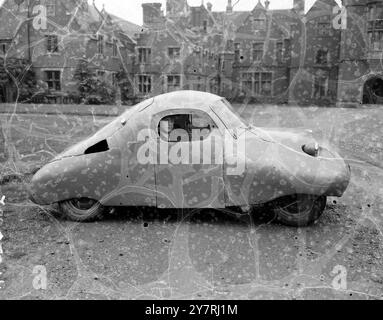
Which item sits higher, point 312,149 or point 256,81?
point 256,81

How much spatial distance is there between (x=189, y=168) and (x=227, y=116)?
0.95 meters

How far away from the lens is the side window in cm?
507

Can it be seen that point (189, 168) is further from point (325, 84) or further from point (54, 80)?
point (325, 84)

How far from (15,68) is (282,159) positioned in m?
26.3

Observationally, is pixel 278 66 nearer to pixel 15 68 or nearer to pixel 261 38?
pixel 261 38

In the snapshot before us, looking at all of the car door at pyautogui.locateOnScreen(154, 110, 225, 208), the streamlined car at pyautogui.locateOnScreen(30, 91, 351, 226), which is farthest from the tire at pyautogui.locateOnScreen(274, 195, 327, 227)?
the car door at pyautogui.locateOnScreen(154, 110, 225, 208)

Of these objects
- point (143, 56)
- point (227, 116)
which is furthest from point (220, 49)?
point (227, 116)

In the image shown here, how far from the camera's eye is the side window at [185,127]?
16.6 feet

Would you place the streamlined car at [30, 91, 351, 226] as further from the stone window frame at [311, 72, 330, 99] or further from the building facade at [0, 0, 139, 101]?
the stone window frame at [311, 72, 330, 99]

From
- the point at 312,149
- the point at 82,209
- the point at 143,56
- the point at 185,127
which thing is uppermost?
the point at 143,56

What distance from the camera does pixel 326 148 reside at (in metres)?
5.61

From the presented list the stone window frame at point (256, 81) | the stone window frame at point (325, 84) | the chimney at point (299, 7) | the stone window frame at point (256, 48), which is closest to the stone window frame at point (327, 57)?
the stone window frame at point (325, 84)

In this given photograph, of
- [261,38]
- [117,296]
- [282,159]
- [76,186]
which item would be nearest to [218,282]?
[117,296]

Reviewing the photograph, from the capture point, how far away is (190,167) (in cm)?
493
